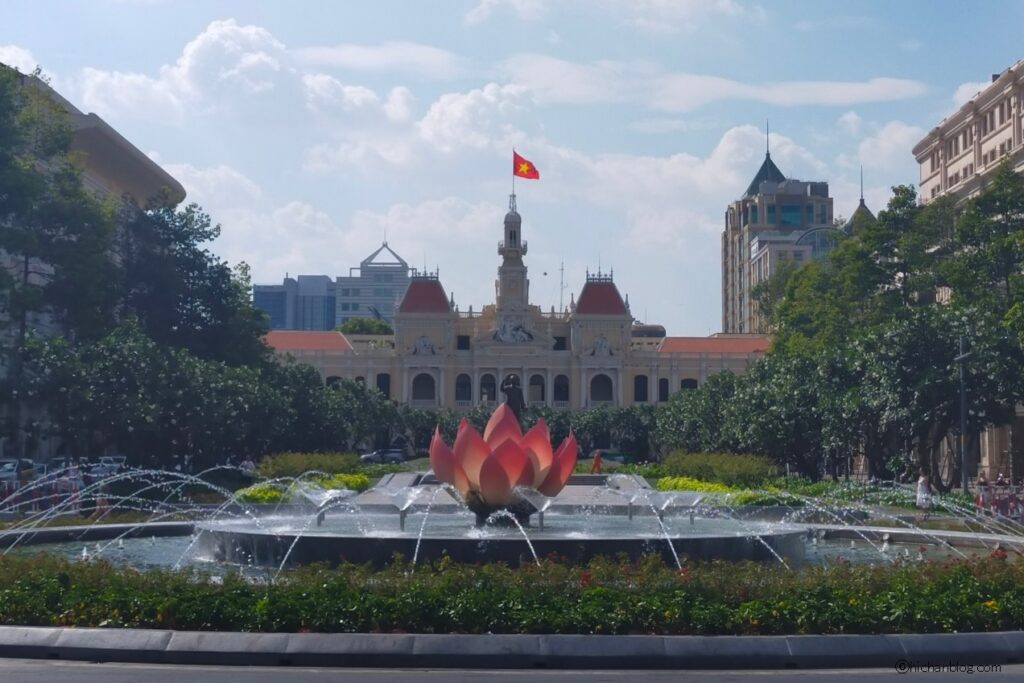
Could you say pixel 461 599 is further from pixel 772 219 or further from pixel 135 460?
pixel 772 219

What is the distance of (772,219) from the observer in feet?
465

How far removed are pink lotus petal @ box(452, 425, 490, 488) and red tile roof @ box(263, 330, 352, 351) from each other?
86.8 m

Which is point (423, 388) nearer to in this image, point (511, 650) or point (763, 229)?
point (763, 229)

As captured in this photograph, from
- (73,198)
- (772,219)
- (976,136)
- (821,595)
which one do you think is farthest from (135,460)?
(772,219)

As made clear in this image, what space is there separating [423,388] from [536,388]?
917cm

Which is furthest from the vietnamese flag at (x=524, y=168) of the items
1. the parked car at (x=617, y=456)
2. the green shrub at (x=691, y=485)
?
the green shrub at (x=691, y=485)

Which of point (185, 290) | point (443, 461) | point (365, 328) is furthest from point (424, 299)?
point (443, 461)

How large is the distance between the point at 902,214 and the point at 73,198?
29256 mm

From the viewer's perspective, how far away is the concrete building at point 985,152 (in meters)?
52.2

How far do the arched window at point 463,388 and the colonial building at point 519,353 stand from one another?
0.08 metres

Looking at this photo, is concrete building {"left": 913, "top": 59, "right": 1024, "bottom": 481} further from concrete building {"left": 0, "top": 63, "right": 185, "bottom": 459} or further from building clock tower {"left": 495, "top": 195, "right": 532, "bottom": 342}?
building clock tower {"left": 495, "top": 195, "right": 532, "bottom": 342}

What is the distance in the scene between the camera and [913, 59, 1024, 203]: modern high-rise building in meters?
54.5

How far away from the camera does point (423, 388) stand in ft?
362

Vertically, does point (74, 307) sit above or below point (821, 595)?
above
